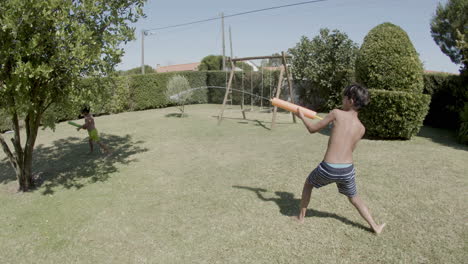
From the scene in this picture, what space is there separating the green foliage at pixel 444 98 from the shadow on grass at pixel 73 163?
10.3 meters

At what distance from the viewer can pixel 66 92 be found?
5.93 meters

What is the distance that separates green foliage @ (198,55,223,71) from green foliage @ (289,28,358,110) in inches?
1498

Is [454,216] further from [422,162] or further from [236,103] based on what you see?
[236,103]

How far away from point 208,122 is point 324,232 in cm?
942

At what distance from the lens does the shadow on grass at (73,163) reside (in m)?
6.78

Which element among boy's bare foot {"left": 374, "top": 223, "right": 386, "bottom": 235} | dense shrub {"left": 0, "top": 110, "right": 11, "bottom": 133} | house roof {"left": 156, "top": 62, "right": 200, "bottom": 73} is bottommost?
boy's bare foot {"left": 374, "top": 223, "right": 386, "bottom": 235}

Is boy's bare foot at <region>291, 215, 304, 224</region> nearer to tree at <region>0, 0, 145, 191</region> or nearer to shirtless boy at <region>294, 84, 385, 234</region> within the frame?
shirtless boy at <region>294, 84, 385, 234</region>

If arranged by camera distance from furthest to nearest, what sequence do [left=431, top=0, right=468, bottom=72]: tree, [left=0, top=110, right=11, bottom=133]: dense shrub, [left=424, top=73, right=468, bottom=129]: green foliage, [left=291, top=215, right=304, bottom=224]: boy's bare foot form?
[left=431, top=0, right=468, bottom=72]: tree < [left=0, top=110, right=11, bottom=133]: dense shrub < [left=424, top=73, right=468, bottom=129]: green foliage < [left=291, top=215, right=304, bottom=224]: boy's bare foot

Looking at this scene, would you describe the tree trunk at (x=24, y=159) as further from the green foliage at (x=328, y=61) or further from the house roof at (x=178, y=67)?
the house roof at (x=178, y=67)

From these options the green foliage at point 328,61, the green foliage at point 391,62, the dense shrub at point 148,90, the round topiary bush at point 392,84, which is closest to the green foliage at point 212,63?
the dense shrub at point 148,90

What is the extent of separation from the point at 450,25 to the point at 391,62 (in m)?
9.85

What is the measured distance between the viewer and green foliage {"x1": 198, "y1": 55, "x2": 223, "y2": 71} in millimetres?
53469

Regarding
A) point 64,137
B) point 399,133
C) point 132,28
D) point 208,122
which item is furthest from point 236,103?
point 132,28

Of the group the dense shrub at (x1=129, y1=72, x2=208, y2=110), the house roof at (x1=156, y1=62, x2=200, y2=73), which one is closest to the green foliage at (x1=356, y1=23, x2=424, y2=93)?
the dense shrub at (x1=129, y1=72, x2=208, y2=110)
